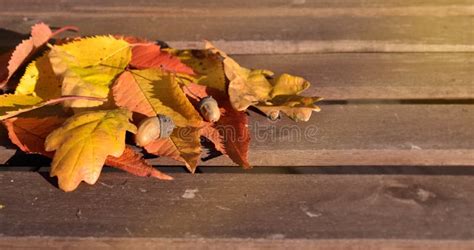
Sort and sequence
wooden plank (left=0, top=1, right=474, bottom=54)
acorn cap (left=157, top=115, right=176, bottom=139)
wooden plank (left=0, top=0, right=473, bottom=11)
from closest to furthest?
acorn cap (left=157, top=115, right=176, bottom=139)
wooden plank (left=0, top=1, right=474, bottom=54)
wooden plank (left=0, top=0, right=473, bottom=11)

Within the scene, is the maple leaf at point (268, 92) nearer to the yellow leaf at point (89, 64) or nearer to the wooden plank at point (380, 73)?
the wooden plank at point (380, 73)

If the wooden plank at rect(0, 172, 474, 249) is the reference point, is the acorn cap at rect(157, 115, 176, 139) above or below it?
above

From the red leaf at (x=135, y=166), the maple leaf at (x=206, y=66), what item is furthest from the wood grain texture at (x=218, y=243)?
the maple leaf at (x=206, y=66)

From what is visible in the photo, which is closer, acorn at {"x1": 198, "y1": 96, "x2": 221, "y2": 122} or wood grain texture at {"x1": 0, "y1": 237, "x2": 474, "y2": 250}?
wood grain texture at {"x1": 0, "y1": 237, "x2": 474, "y2": 250}

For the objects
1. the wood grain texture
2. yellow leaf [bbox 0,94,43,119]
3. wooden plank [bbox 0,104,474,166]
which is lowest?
the wood grain texture

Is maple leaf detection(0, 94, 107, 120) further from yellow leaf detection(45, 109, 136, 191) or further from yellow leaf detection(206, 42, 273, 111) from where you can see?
yellow leaf detection(206, 42, 273, 111)

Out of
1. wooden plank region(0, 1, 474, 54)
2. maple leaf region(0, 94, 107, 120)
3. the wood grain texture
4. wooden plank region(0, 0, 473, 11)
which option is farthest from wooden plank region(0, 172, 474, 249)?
wooden plank region(0, 0, 473, 11)

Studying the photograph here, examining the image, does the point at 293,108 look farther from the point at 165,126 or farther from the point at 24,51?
the point at 24,51
